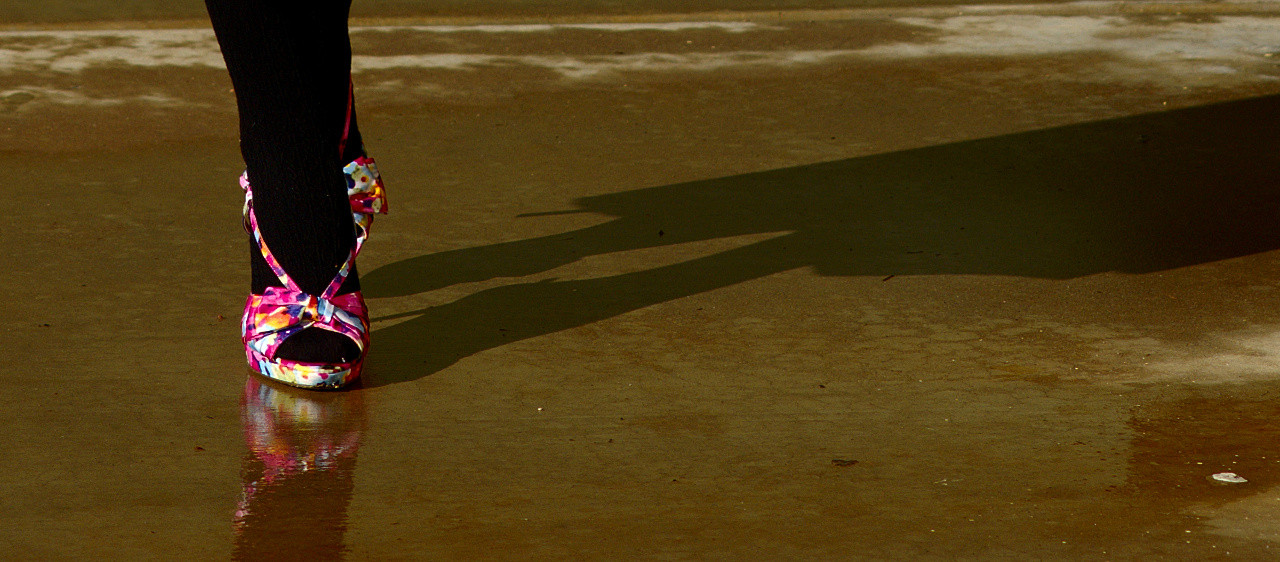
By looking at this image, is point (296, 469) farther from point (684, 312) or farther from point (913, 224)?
point (913, 224)

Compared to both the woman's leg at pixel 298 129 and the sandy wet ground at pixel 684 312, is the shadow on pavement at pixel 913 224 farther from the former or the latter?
the woman's leg at pixel 298 129

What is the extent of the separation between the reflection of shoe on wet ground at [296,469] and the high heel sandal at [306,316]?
0.09 feet

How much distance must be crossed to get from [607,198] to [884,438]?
110 centimetres

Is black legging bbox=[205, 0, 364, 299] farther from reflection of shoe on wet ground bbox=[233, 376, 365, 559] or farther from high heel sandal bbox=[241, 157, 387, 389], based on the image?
reflection of shoe on wet ground bbox=[233, 376, 365, 559]

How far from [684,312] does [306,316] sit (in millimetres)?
559

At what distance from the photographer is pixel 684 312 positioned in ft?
7.54

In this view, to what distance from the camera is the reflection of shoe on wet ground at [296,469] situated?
160 cm

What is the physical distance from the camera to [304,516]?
5.42ft

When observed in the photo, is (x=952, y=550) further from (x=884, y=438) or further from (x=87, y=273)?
(x=87, y=273)

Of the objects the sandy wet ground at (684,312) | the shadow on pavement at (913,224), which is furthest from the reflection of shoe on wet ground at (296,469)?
the shadow on pavement at (913,224)

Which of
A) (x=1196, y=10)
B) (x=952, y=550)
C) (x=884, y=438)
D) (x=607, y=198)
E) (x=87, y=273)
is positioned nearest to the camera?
(x=952, y=550)

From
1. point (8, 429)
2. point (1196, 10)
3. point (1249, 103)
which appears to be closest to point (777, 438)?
point (8, 429)

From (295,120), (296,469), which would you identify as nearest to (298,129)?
(295,120)

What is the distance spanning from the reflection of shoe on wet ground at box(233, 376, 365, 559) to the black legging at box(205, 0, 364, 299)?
0.56 ft
